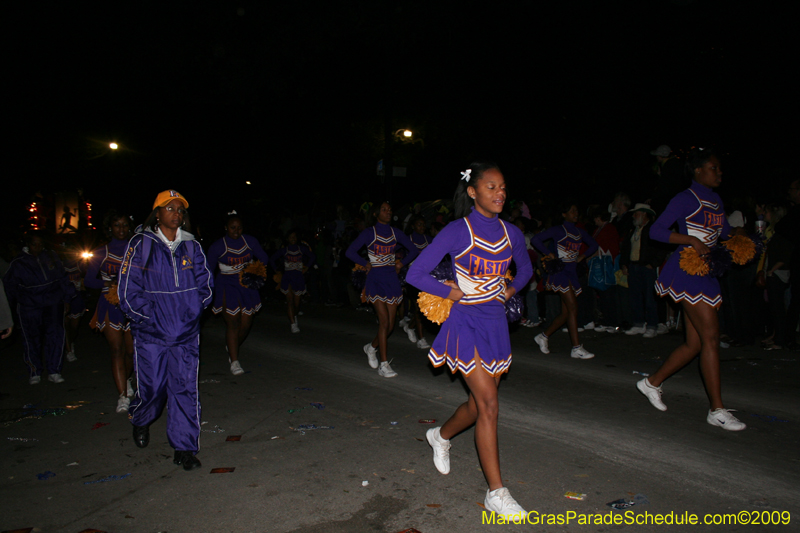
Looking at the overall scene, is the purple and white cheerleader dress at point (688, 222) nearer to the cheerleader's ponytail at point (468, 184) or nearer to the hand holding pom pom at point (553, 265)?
the cheerleader's ponytail at point (468, 184)

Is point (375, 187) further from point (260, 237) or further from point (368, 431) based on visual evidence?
point (368, 431)

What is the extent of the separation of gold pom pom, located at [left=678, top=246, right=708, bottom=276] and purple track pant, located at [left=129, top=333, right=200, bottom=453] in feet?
14.3

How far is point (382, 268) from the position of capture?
7.97 meters

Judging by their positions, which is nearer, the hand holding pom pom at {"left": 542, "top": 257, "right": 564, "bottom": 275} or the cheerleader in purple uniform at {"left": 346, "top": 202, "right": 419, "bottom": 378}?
the cheerleader in purple uniform at {"left": 346, "top": 202, "right": 419, "bottom": 378}

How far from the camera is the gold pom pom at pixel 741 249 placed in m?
5.51

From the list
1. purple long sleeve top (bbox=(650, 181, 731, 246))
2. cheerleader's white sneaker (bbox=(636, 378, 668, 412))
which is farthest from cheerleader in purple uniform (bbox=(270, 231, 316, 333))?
purple long sleeve top (bbox=(650, 181, 731, 246))

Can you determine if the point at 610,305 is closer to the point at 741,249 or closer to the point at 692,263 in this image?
the point at 741,249

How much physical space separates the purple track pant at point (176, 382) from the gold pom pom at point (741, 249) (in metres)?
4.93

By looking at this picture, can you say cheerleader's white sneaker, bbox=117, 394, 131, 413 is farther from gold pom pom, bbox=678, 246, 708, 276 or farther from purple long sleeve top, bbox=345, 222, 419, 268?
gold pom pom, bbox=678, 246, 708, 276

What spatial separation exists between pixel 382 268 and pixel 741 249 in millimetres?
4221

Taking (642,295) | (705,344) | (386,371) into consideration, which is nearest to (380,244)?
(386,371)

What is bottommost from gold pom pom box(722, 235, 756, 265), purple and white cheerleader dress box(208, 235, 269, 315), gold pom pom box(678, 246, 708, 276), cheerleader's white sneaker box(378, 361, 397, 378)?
cheerleader's white sneaker box(378, 361, 397, 378)

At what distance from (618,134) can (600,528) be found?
49.5 feet

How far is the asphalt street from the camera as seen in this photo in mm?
3789
